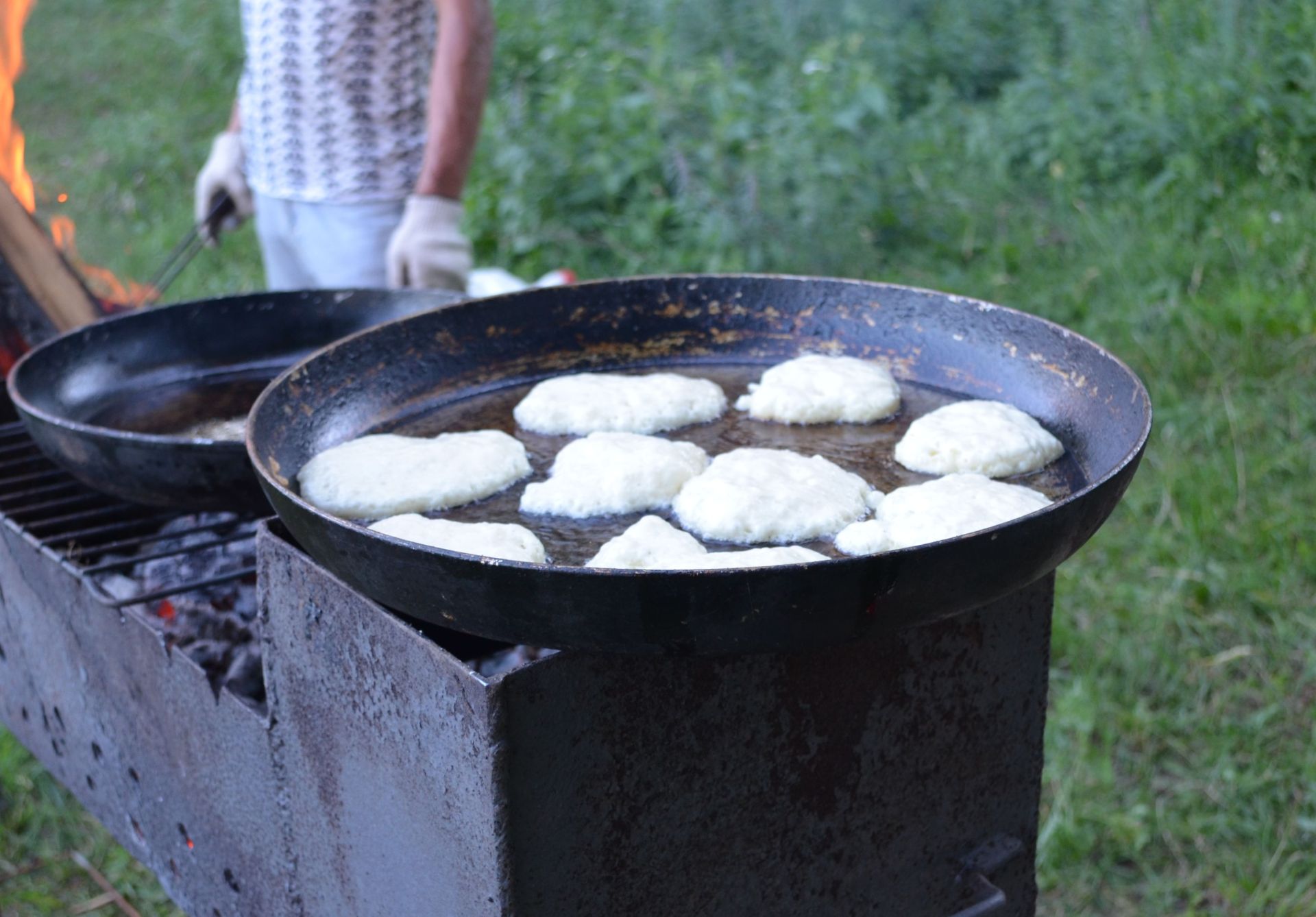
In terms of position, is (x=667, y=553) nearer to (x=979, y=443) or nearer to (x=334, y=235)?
(x=979, y=443)

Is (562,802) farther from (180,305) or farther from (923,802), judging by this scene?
(180,305)

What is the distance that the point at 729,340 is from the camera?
237 cm

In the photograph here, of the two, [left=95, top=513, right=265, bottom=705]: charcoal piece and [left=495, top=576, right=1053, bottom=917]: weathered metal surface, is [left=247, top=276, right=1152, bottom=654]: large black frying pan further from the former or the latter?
[left=95, top=513, right=265, bottom=705]: charcoal piece

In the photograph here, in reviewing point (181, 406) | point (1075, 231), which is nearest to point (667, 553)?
point (181, 406)

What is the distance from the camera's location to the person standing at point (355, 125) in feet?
10.4

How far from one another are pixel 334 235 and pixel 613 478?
6.83ft

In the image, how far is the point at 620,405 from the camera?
212cm

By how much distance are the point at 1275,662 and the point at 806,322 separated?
180 cm

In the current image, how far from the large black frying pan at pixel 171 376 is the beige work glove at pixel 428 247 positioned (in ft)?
1.45

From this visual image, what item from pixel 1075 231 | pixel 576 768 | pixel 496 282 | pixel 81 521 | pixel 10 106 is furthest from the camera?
pixel 1075 231

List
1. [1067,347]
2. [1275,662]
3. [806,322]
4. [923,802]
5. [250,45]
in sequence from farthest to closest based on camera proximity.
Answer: [250,45], [1275,662], [806,322], [1067,347], [923,802]

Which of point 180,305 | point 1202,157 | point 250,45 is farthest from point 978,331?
point 1202,157

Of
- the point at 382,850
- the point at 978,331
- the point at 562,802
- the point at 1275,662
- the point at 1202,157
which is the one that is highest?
the point at 978,331

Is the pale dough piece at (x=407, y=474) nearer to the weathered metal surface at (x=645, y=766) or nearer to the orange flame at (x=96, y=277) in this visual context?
the weathered metal surface at (x=645, y=766)
